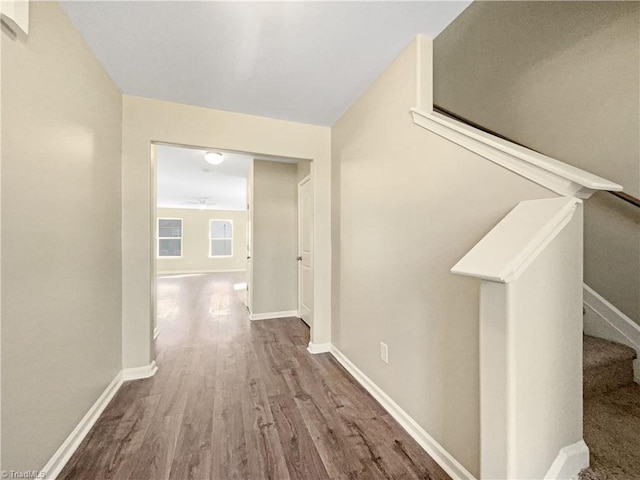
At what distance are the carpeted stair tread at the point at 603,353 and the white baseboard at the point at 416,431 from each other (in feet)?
3.50

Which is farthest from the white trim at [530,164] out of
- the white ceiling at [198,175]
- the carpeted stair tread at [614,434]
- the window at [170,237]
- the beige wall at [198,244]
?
the window at [170,237]

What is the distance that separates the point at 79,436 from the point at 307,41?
2745mm

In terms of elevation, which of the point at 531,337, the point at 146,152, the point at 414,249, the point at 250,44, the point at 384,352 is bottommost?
the point at 384,352

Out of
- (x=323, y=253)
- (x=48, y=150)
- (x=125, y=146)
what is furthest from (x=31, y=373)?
(x=323, y=253)

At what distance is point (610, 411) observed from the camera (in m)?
1.42

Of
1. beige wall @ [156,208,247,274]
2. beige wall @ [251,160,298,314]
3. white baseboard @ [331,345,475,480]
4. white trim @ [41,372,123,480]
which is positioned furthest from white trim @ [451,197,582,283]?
beige wall @ [156,208,247,274]

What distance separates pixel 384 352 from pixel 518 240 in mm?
1268

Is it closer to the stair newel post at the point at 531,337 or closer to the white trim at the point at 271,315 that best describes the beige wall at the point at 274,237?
the white trim at the point at 271,315

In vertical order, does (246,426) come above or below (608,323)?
below

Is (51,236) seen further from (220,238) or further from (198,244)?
(220,238)

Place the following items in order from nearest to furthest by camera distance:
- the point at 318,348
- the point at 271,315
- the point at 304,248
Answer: the point at 318,348 < the point at 304,248 < the point at 271,315

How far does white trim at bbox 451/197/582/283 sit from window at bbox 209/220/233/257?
10.3m

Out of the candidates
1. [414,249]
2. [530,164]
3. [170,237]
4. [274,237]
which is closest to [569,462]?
[414,249]

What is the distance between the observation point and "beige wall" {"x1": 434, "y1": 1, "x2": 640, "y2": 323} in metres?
1.77
